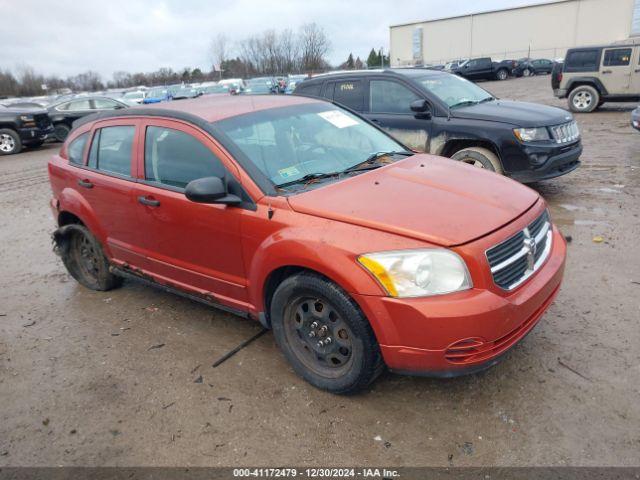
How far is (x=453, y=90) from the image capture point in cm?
712

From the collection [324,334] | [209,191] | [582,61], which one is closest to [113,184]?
[209,191]

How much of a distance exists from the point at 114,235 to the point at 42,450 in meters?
1.91

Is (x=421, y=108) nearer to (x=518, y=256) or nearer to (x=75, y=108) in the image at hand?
(x=518, y=256)

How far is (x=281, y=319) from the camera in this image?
3105 millimetres

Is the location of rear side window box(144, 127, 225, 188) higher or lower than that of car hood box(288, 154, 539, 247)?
higher

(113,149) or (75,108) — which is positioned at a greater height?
(113,149)

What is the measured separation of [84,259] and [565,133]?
593 centimetres

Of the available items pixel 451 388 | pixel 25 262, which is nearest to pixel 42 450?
pixel 451 388

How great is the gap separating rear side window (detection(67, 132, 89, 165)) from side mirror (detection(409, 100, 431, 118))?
408 centimetres

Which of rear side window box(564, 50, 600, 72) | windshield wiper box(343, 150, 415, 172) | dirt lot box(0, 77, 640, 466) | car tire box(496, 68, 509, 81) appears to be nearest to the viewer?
dirt lot box(0, 77, 640, 466)


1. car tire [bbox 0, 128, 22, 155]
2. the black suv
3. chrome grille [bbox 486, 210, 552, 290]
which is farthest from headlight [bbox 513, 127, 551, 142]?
car tire [bbox 0, 128, 22, 155]

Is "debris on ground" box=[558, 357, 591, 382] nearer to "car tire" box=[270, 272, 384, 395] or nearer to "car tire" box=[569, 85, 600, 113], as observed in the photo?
"car tire" box=[270, 272, 384, 395]

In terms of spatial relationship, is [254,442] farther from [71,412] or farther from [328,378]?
[71,412]

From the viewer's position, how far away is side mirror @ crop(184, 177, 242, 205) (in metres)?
3.00
